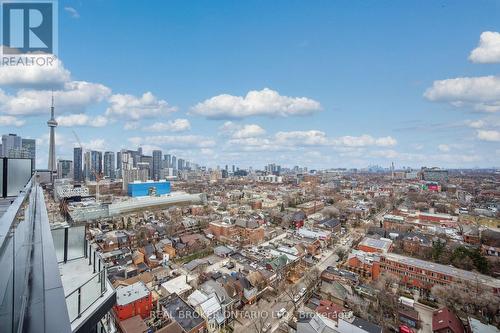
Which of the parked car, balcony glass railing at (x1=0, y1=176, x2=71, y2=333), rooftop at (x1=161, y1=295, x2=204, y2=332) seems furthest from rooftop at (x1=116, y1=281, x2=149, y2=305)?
balcony glass railing at (x1=0, y1=176, x2=71, y2=333)

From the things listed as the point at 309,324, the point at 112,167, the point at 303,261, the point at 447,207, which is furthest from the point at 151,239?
the point at 112,167

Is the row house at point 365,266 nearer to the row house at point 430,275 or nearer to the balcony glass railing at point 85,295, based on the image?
the row house at point 430,275

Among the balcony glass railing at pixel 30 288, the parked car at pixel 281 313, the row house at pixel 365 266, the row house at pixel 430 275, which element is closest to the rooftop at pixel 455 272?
the row house at pixel 430 275

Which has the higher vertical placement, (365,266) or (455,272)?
(455,272)

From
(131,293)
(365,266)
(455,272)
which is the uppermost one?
(131,293)

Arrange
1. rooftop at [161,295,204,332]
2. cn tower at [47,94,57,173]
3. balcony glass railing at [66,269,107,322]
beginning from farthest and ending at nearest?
cn tower at [47,94,57,173], rooftop at [161,295,204,332], balcony glass railing at [66,269,107,322]

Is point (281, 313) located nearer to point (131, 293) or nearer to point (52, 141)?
point (131, 293)

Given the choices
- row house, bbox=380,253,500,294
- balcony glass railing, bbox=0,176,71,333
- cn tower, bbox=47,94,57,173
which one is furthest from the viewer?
cn tower, bbox=47,94,57,173

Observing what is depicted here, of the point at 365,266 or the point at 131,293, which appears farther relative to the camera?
the point at 365,266

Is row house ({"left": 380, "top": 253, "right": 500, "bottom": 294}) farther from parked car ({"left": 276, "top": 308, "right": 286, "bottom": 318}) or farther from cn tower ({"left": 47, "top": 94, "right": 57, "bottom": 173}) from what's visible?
cn tower ({"left": 47, "top": 94, "right": 57, "bottom": 173})

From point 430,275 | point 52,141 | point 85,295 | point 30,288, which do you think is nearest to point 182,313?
point 85,295

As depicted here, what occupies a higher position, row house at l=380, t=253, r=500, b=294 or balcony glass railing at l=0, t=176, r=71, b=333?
balcony glass railing at l=0, t=176, r=71, b=333

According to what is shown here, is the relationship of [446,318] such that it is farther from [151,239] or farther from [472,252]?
[151,239]
